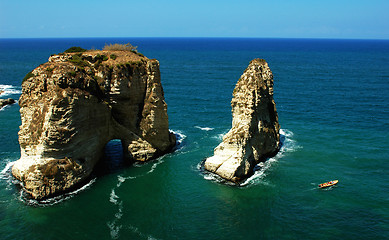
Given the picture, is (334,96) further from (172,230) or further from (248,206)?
(172,230)

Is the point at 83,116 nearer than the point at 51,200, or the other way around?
the point at 51,200

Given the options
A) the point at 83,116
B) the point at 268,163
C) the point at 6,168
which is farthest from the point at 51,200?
the point at 268,163

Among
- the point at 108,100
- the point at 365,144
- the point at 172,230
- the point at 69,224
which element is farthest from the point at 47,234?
the point at 365,144

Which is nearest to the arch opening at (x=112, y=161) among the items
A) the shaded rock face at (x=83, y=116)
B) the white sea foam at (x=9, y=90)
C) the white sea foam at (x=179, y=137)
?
the shaded rock face at (x=83, y=116)

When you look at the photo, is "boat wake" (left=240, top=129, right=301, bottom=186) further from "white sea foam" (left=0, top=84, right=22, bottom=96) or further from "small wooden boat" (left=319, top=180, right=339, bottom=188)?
"white sea foam" (left=0, top=84, right=22, bottom=96)

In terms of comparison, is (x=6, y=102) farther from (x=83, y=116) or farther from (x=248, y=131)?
(x=248, y=131)

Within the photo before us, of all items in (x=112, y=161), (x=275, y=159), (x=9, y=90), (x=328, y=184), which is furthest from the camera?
(x=9, y=90)

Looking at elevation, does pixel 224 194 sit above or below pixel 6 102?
below
